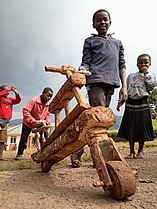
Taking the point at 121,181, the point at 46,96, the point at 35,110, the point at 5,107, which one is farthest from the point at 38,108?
the point at 121,181

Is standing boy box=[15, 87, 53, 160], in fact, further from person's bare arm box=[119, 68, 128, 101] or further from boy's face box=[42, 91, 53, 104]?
person's bare arm box=[119, 68, 128, 101]

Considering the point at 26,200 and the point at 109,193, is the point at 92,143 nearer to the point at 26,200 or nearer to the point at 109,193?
the point at 109,193

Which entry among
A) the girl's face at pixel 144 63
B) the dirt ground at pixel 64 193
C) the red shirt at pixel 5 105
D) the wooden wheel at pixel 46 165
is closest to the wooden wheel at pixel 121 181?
the dirt ground at pixel 64 193

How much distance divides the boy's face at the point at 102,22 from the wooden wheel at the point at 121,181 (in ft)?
6.56

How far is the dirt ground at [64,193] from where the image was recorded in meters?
1.64

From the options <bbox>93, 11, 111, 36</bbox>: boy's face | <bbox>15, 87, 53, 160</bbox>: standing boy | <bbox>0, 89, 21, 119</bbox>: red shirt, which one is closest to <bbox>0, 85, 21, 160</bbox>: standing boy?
<bbox>0, 89, 21, 119</bbox>: red shirt

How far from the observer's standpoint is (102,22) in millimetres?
3088

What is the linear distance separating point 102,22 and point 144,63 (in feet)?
4.93

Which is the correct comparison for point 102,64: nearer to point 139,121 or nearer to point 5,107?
point 139,121

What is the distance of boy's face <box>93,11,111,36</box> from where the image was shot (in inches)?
121

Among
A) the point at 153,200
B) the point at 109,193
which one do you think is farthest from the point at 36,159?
the point at 153,200

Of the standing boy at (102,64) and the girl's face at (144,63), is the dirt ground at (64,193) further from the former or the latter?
the girl's face at (144,63)

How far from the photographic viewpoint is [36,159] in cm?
293

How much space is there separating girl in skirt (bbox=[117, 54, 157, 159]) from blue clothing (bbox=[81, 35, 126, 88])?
43.2 inches
